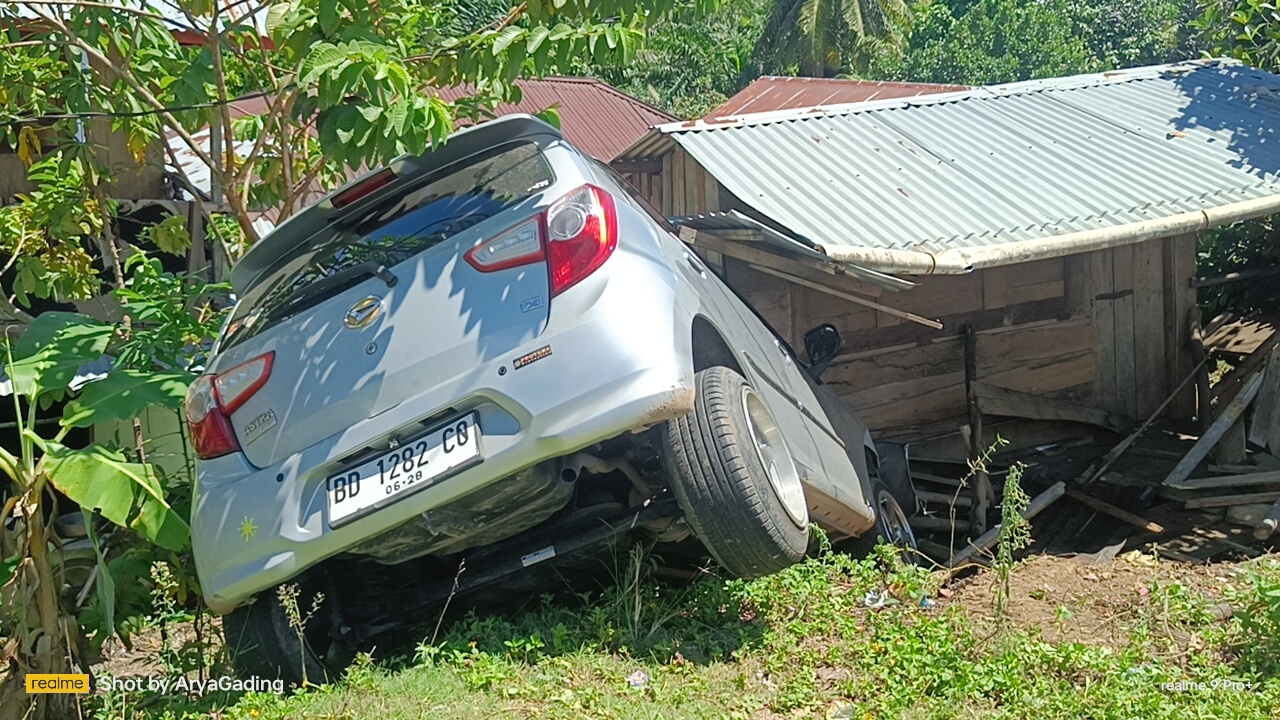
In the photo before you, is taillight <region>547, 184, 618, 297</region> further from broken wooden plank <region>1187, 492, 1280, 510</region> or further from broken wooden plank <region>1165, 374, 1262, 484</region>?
broken wooden plank <region>1165, 374, 1262, 484</region>

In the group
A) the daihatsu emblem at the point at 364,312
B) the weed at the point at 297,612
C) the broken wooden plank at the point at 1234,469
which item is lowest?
the broken wooden plank at the point at 1234,469

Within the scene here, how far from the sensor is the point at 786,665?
3955 mm

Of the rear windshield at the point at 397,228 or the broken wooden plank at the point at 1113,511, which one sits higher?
the rear windshield at the point at 397,228

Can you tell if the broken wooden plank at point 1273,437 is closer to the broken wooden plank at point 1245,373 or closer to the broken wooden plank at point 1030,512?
the broken wooden plank at point 1245,373

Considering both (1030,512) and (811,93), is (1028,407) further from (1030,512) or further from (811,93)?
(811,93)

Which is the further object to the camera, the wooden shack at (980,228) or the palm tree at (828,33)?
the palm tree at (828,33)

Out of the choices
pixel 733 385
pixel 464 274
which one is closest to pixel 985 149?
pixel 733 385

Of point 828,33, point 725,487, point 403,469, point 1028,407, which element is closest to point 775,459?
point 725,487

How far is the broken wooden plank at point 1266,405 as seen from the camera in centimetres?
752

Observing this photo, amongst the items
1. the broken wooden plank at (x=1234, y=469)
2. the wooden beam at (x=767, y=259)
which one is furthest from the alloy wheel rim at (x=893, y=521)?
the broken wooden plank at (x=1234, y=469)

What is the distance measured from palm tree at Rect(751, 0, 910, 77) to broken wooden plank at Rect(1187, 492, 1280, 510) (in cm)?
2296

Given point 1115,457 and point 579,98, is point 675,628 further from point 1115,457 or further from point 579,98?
point 579,98

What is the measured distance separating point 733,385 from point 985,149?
4847mm

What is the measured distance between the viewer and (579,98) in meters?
19.5
